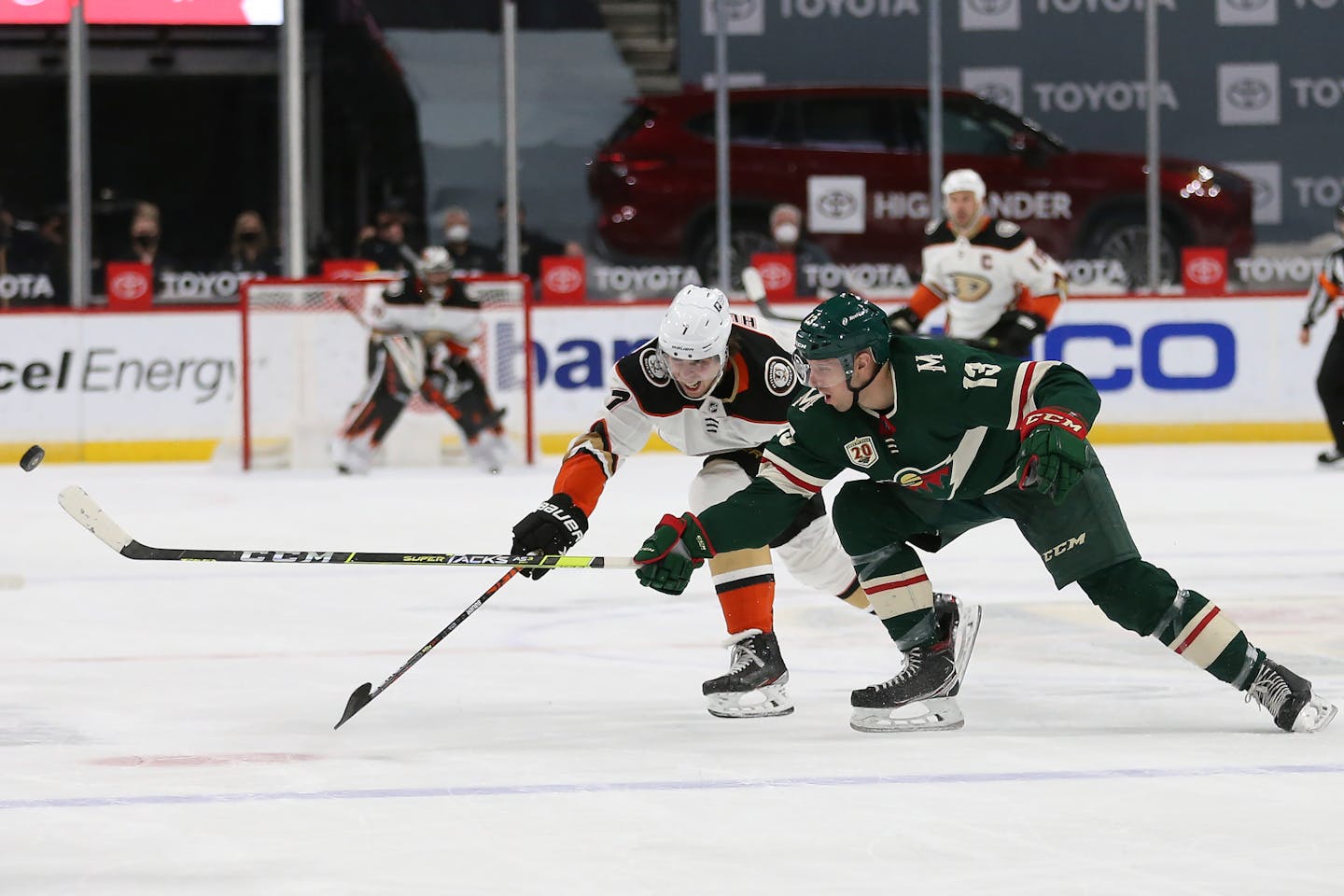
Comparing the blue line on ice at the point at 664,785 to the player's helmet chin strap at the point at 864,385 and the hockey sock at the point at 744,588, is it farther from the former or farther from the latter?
the hockey sock at the point at 744,588

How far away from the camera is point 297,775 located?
12.0 ft

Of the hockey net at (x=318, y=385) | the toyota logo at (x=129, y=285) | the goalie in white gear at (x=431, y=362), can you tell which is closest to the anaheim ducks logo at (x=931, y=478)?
the goalie in white gear at (x=431, y=362)

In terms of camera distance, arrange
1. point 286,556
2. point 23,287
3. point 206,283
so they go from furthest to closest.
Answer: point 206,283
point 23,287
point 286,556

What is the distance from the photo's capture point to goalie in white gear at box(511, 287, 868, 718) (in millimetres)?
4199

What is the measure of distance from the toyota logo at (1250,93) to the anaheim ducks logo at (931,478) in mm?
8797

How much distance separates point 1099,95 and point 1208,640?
8668mm

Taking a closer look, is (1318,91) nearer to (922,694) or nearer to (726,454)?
(726,454)

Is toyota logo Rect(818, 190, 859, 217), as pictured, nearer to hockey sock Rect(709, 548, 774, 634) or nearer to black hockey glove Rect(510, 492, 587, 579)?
hockey sock Rect(709, 548, 774, 634)

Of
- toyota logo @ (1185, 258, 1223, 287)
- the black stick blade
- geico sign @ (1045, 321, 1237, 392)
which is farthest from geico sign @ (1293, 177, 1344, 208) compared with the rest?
the black stick blade

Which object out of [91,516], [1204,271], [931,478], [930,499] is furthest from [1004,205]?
[91,516]

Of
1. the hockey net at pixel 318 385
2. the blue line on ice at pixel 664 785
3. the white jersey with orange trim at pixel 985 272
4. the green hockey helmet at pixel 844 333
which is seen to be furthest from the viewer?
the hockey net at pixel 318 385

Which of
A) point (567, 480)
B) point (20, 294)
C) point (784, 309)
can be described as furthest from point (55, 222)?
point (567, 480)

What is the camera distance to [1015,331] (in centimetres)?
911

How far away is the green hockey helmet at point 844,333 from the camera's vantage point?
149 inches
